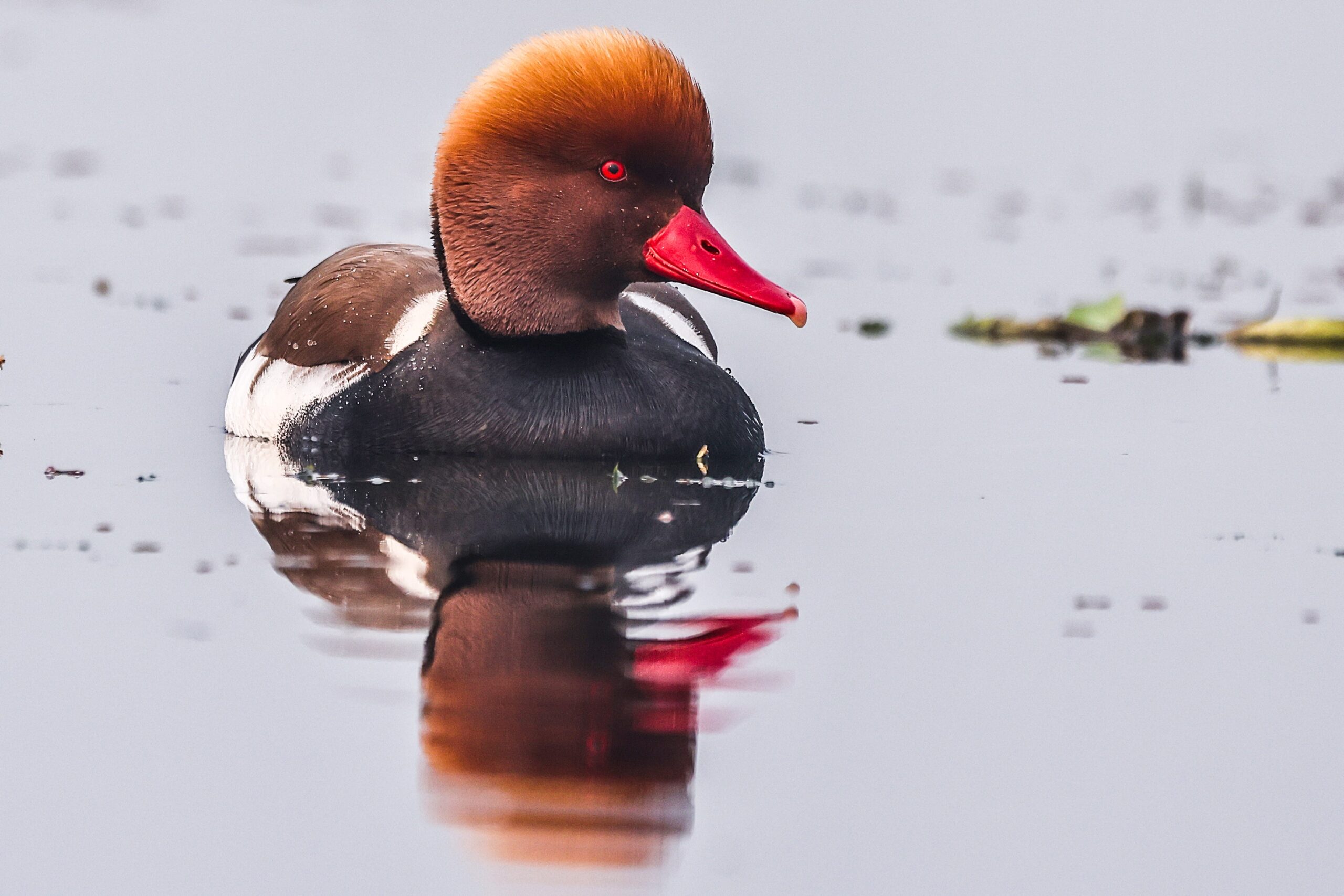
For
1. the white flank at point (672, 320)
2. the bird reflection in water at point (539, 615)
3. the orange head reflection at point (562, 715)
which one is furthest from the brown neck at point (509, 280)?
the orange head reflection at point (562, 715)

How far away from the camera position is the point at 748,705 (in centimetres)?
468

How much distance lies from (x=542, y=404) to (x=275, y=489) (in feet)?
3.14

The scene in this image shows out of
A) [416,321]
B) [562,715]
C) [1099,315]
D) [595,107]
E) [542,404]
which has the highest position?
[595,107]

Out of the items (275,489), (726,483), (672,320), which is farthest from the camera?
(672,320)

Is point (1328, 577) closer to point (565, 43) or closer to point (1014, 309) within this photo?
point (565, 43)

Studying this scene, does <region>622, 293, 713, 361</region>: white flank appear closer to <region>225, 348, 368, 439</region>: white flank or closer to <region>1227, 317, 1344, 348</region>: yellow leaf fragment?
<region>225, 348, 368, 439</region>: white flank

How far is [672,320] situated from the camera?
8.41 m

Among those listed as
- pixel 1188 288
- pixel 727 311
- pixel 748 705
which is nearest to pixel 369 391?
pixel 748 705

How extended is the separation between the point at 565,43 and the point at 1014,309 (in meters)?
4.79

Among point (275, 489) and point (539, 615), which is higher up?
point (275, 489)

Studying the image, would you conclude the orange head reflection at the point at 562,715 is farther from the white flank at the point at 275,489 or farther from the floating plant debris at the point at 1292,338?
the floating plant debris at the point at 1292,338

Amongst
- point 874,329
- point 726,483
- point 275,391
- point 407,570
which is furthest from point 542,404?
point 874,329

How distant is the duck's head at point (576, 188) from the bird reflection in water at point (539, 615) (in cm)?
69

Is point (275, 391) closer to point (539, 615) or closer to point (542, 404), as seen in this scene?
point (542, 404)
